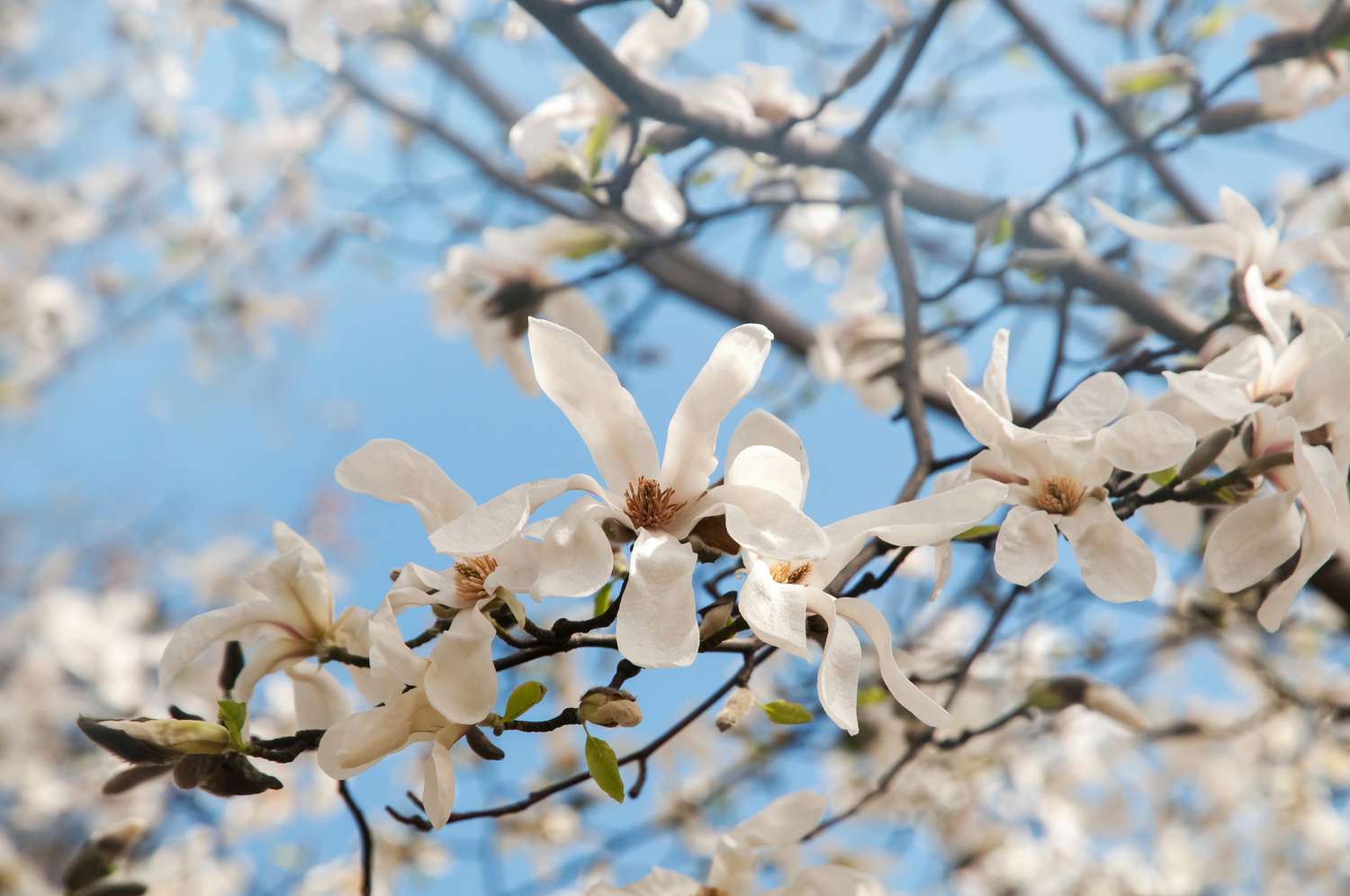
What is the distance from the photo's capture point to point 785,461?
0.41 m

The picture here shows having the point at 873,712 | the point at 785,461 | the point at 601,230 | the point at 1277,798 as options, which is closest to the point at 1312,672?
the point at 1277,798

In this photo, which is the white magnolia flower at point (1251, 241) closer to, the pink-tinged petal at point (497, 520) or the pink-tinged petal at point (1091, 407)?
the pink-tinged petal at point (1091, 407)

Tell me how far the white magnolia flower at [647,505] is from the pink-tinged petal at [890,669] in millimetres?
67

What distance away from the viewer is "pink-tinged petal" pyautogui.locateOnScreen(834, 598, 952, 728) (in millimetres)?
404

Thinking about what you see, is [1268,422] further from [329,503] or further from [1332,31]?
[329,503]

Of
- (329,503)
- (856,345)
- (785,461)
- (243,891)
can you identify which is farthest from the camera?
(329,503)

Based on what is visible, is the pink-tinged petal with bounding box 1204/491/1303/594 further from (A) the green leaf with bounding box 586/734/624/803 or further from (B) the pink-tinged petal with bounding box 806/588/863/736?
(A) the green leaf with bounding box 586/734/624/803

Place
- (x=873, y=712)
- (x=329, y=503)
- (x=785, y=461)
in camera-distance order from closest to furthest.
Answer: (x=785, y=461) → (x=873, y=712) → (x=329, y=503)

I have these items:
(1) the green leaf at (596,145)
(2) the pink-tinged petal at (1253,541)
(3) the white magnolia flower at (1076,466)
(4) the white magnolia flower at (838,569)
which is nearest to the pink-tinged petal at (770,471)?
(4) the white magnolia flower at (838,569)

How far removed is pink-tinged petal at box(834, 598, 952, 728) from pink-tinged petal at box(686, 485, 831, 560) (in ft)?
0.21

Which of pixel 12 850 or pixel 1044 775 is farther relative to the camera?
pixel 12 850

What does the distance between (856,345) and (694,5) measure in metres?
0.39

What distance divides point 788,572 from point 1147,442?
0.19 m

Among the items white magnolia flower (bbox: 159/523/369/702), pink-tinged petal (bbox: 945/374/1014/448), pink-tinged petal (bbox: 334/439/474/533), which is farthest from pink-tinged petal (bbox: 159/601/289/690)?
pink-tinged petal (bbox: 945/374/1014/448)
